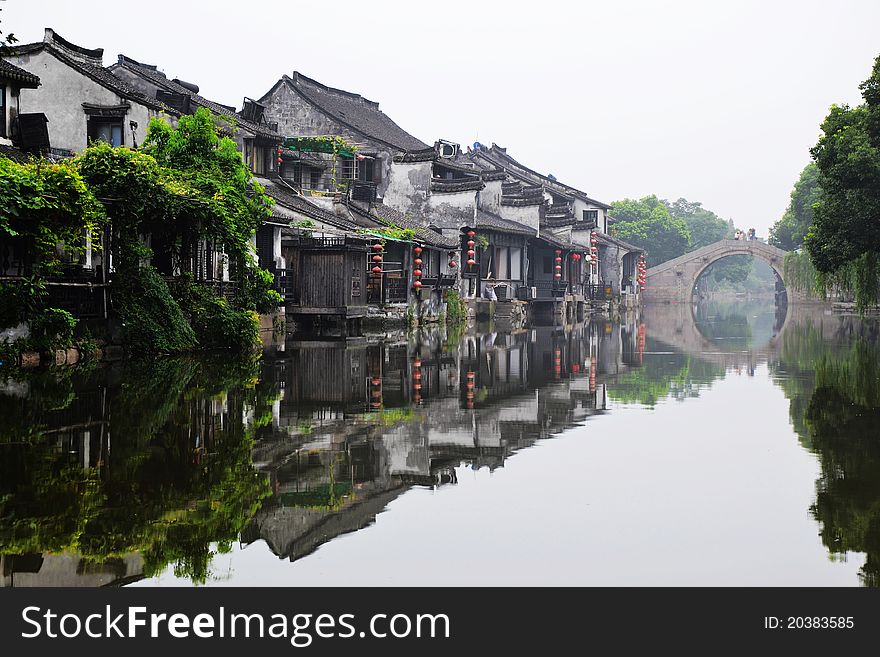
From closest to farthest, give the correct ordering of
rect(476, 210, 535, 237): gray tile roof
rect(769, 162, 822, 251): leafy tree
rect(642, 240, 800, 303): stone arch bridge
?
rect(476, 210, 535, 237): gray tile roof
rect(769, 162, 822, 251): leafy tree
rect(642, 240, 800, 303): stone arch bridge

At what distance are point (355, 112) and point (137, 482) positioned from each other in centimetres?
4054

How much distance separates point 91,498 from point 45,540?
1144 millimetres

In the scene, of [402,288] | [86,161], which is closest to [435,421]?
Result: [86,161]

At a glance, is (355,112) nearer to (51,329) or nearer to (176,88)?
(176,88)

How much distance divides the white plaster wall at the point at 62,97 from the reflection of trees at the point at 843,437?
1878 centimetres

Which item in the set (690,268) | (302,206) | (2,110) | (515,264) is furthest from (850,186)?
(690,268)

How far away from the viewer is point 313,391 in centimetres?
1472

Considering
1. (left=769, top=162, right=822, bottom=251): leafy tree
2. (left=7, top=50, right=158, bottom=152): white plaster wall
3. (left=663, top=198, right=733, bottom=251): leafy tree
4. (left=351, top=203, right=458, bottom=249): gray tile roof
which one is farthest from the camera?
(left=663, top=198, right=733, bottom=251): leafy tree

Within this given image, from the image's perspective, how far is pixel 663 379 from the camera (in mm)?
18250

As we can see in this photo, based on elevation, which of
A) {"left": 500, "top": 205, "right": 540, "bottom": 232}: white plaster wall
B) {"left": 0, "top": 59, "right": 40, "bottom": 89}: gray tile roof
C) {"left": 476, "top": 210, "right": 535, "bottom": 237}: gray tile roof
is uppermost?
{"left": 0, "top": 59, "right": 40, "bottom": 89}: gray tile roof

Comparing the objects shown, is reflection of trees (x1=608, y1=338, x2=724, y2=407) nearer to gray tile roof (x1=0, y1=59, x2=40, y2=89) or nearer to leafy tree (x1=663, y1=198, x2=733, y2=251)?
gray tile roof (x1=0, y1=59, x2=40, y2=89)

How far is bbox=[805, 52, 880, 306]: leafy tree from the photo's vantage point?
90.6 feet

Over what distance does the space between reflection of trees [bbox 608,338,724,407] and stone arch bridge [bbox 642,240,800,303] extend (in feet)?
198

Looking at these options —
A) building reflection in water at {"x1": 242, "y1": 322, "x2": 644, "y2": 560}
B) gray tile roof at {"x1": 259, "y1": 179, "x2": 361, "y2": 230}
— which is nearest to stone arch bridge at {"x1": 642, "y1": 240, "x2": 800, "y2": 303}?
gray tile roof at {"x1": 259, "y1": 179, "x2": 361, "y2": 230}
